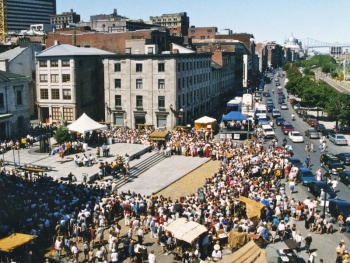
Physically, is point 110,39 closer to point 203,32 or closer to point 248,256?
point 248,256

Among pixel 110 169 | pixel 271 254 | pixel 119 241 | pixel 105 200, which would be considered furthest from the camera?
pixel 110 169

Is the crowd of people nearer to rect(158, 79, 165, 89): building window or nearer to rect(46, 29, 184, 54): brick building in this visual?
rect(158, 79, 165, 89): building window

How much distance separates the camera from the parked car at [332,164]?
39947 mm

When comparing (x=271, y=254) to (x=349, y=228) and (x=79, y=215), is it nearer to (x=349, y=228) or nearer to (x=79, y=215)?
(x=349, y=228)

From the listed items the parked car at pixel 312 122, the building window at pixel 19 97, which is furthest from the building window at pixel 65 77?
the parked car at pixel 312 122

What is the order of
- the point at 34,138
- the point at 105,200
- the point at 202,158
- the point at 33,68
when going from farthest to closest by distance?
the point at 33,68, the point at 34,138, the point at 202,158, the point at 105,200

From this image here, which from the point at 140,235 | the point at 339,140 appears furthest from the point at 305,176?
the point at 339,140

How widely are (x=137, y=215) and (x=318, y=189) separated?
14.4 m

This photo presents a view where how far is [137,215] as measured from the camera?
28.4 m

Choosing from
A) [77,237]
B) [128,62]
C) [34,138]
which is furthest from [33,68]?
[77,237]

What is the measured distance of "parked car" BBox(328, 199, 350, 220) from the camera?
28.7 metres

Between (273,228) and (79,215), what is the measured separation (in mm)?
11782

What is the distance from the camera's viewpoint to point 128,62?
62.1 metres

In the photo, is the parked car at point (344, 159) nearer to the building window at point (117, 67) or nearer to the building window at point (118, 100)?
the building window at point (118, 100)
